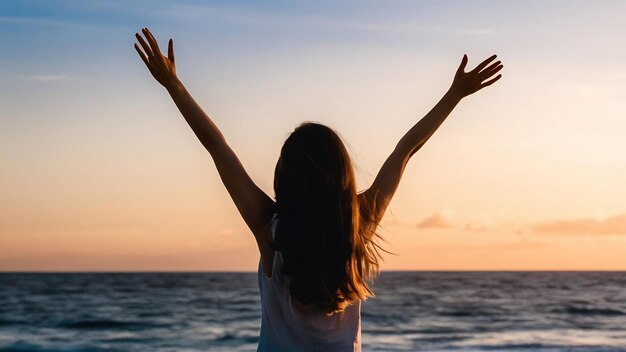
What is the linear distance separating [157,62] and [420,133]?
2.47ft

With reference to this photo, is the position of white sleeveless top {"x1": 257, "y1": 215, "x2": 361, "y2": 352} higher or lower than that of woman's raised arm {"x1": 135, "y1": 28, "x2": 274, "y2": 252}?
lower

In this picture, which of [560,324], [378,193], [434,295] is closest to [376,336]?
[560,324]

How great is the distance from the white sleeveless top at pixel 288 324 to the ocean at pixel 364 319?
531 inches

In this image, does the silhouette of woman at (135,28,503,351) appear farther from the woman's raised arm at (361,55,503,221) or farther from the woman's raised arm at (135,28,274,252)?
the woman's raised arm at (361,55,503,221)

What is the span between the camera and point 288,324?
2.12 metres

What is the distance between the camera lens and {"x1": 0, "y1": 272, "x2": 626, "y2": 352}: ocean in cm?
1675

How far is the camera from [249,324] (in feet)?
67.7

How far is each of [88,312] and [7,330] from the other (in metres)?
4.05

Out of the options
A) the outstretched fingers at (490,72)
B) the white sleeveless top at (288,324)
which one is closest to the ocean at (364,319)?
the outstretched fingers at (490,72)

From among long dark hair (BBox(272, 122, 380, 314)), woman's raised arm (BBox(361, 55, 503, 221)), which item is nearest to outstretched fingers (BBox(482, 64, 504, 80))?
woman's raised arm (BBox(361, 55, 503, 221))

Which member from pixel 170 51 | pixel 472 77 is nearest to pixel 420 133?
pixel 472 77

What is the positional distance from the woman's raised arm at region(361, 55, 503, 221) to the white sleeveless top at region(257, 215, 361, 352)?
32 centimetres

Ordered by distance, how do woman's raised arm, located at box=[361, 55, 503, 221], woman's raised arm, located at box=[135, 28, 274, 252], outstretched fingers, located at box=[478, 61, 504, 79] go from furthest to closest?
outstretched fingers, located at box=[478, 61, 504, 79], woman's raised arm, located at box=[361, 55, 503, 221], woman's raised arm, located at box=[135, 28, 274, 252]

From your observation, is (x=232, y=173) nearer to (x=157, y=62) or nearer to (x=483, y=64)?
(x=157, y=62)
